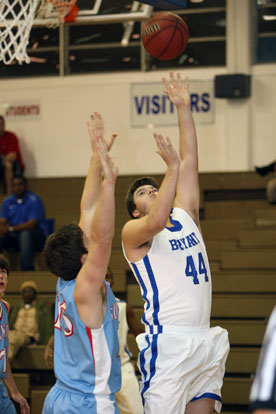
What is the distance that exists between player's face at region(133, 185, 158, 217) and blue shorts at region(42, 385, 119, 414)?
1.14 metres

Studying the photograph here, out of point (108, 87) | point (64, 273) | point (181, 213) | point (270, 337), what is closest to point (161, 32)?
point (181, 213)

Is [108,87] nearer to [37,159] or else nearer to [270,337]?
[37,159]

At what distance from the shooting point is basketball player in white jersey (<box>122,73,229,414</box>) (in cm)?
367

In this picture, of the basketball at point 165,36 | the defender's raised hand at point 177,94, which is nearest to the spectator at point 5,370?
the defender's raised hand at point 177,94

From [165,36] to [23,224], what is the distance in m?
4.24

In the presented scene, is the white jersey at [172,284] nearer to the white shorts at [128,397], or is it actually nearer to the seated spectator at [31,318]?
the white shorts at [128,397]

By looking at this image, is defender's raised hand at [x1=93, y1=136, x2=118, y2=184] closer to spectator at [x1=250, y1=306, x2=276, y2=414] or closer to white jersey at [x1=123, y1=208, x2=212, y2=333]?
white jersey at [x1=123, y1=208, x2=212, y2=333]

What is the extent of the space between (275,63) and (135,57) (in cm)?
221

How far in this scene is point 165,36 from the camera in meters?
5.49

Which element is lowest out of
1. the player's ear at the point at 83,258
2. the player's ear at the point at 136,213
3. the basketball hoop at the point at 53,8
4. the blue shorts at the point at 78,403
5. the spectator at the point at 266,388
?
the blue shorts at the point at 78,403

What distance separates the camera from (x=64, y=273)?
3389mm

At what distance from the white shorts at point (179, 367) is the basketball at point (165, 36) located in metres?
2.57

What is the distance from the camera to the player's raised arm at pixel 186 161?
13.8ft

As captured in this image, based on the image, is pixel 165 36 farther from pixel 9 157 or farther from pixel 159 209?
pixel 9 157
